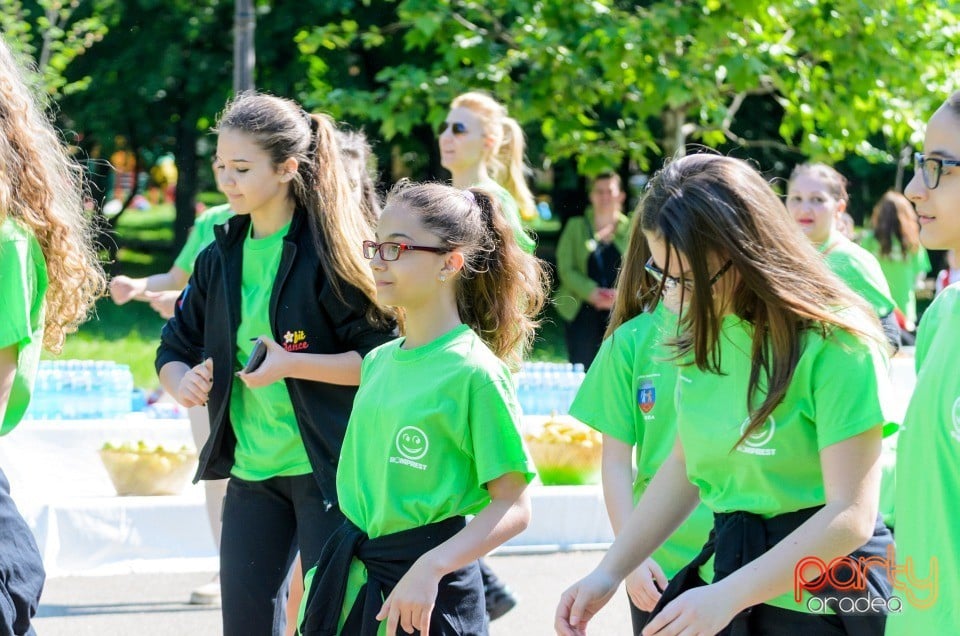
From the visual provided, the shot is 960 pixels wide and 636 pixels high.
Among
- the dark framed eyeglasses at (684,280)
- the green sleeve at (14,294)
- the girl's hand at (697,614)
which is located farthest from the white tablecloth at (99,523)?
the girl's hand at (697,614)

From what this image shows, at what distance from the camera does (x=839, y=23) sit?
10.7 meters

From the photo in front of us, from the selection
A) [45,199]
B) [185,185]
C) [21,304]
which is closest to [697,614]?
[21,304]

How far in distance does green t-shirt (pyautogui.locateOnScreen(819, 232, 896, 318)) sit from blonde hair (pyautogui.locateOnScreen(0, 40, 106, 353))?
111 inches

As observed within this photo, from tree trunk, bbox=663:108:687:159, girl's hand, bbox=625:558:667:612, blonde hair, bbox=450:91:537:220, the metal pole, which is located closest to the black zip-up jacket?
girl's hand, bbox=625:558:667:612

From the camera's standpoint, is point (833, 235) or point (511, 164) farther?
point (511, 164)

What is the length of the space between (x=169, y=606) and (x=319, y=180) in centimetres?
295

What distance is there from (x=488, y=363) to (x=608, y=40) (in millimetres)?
7444

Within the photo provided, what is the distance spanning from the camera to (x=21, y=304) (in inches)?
113

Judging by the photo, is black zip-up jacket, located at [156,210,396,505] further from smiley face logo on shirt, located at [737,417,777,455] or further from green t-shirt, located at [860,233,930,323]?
green t-shirt, located at [860,233,930,323]

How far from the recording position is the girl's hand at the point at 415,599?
2.96 m

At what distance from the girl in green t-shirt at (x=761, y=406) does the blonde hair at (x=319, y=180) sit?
1.43 metres

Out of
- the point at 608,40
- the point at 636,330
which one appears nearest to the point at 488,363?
the point at 636,330

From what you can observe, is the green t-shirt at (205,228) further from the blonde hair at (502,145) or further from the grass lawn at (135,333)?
the grass lawn at (135,333)

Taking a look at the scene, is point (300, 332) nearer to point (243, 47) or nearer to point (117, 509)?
point (117, 509)
